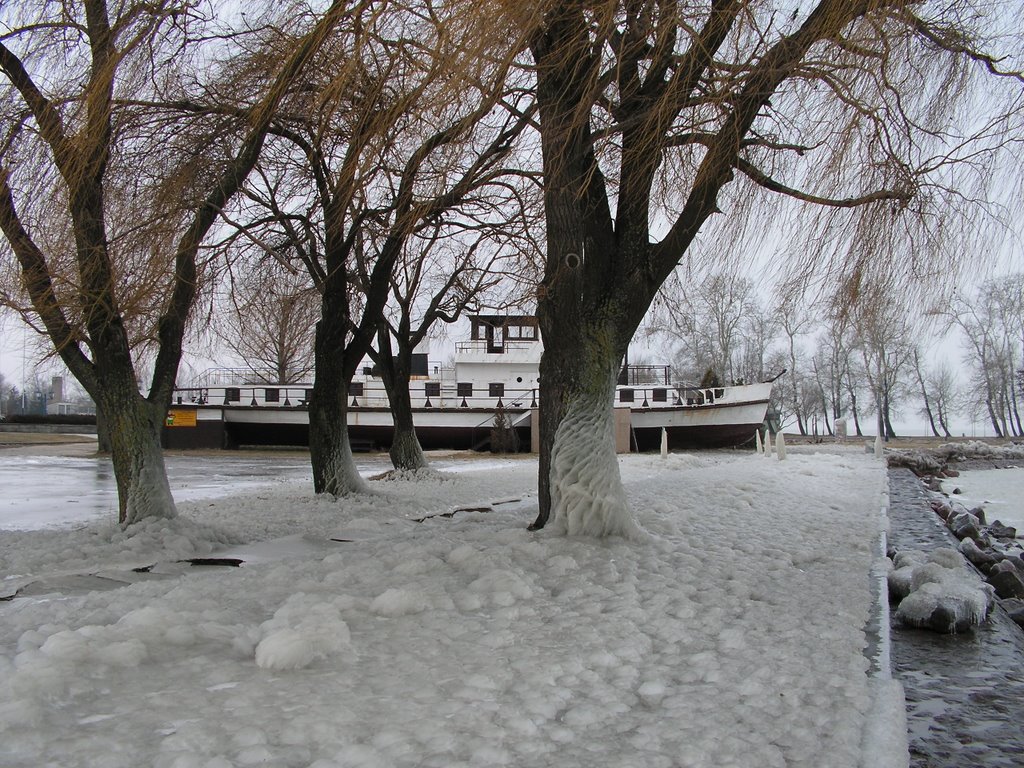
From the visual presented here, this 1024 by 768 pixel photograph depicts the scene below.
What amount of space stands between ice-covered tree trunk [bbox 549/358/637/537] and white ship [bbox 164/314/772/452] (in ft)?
69.0

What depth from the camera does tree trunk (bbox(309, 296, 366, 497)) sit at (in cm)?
953

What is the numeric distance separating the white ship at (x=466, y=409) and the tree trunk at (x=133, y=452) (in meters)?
20.3

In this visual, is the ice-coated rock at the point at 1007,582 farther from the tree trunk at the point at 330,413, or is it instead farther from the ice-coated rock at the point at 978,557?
the tree trunk at the point at 330,413

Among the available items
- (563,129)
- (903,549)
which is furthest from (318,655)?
(903,549)

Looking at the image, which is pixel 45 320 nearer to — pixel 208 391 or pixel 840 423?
pixel 208 391

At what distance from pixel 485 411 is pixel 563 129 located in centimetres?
2316

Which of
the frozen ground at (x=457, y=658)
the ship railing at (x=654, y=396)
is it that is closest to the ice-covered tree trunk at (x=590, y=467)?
the frozen ground at (x=457, y=658)

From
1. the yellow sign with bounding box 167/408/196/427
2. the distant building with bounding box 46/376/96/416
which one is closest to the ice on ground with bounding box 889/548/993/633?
the yellow sign with bounding box 167/408/196/427

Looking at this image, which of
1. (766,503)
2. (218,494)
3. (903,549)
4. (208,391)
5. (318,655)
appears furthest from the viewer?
(208,391)

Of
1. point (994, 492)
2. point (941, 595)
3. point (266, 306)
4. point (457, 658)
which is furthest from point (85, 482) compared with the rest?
point (994, 492)

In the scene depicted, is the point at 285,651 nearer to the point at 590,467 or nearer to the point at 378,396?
the point at 590,467

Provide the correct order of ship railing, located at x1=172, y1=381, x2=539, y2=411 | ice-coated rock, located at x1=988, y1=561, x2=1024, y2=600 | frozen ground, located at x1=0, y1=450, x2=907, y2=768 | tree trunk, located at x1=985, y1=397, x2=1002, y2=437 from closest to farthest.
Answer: frozen ground, located at x1=0, y1=450, x2=907, y2=768
ice-coated rock, located at x1=988, y1=561, x2=1024, y2=600
ship railing, located at x1=172, y1=381, x2=539, y2=411
tree trunk, located at x1=985, y1=397, x2=1002, y2=437

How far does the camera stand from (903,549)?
277 inches

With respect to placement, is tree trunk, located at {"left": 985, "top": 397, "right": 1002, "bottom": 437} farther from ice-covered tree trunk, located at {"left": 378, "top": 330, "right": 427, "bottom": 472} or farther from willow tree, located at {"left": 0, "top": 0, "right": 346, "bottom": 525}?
willow tree, located at {"left": 0, "top": 0, "right": 346, "bottom": 525}
